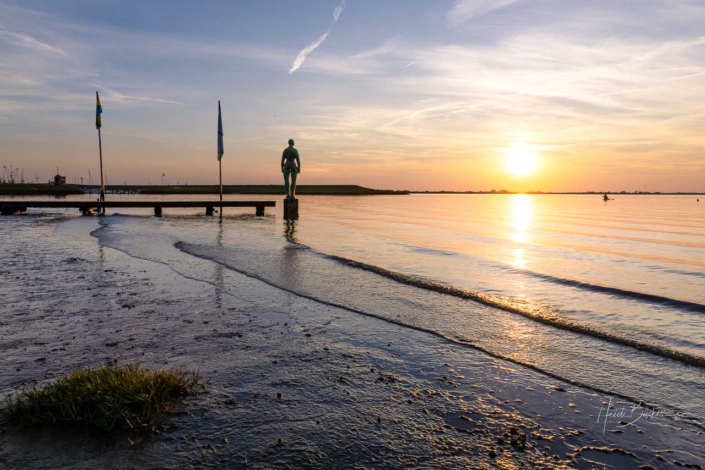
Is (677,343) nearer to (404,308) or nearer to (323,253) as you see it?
(404,308)

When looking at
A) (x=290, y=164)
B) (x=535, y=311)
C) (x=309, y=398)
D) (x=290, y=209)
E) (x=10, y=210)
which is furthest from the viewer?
(x=10, y=210)

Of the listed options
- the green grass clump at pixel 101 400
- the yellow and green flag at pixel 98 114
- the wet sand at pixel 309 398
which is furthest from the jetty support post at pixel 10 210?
the green grass clump at pixel 101 400

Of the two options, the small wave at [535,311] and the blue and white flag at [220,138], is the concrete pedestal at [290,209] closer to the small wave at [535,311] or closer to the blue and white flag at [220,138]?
the blue and white flag at [220,138]

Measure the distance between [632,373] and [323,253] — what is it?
11724 mm

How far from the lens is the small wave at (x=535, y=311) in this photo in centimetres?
623

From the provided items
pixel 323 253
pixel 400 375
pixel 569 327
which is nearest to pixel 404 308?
pixel 569 327

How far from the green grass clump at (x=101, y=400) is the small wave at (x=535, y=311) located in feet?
21.0

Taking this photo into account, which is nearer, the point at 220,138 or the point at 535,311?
the point at 535,311

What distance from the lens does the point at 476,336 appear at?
22.0 ft

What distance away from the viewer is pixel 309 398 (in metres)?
4.30

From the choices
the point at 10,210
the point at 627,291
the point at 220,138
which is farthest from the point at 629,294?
the point at 10,210

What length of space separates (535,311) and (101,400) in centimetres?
749

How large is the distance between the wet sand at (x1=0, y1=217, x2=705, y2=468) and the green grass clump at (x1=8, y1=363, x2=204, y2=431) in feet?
0.39

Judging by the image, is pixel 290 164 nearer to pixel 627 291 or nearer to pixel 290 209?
pixel 290 209
